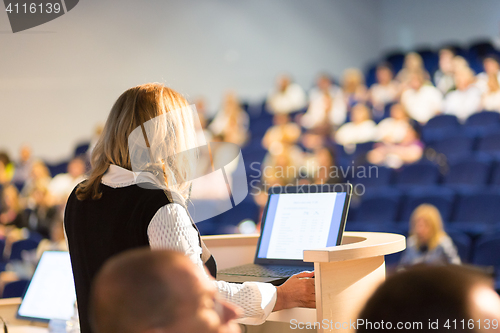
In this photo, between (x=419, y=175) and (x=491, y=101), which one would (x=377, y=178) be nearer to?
(x=419, y=175)

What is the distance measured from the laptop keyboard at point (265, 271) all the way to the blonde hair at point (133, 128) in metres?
0.34

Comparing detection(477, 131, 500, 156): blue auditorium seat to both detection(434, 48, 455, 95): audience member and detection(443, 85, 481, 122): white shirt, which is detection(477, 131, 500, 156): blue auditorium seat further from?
detection(434, 48, 455, 95): audience member

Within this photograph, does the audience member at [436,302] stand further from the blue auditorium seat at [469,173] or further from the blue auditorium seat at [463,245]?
the blue auditorium seat at [469,173]

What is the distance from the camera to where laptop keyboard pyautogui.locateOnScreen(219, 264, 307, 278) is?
1.31 meters

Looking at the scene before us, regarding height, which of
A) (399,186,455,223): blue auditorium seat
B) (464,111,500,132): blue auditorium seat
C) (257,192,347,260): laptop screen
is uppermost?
(257,192,347,260): laptop screen

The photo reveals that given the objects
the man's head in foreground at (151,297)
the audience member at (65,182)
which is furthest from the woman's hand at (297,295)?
the audience member at (65,182)

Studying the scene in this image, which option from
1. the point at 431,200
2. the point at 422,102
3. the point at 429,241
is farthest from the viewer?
the point at 422,102

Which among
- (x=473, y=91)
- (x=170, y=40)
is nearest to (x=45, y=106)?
(x=170, y=40)

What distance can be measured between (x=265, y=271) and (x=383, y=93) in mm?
5938

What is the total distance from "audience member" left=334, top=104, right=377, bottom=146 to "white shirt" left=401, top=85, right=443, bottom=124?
496 mm

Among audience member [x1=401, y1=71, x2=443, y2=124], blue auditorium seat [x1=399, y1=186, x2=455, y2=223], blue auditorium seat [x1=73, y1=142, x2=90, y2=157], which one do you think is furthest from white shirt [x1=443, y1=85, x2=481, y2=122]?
blue auditorium seat [x1=73, y1=142, x2=90, y2=157]

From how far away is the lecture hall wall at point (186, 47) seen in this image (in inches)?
272

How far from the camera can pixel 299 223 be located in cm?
148

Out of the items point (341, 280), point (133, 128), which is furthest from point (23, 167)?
point (341, 280)
